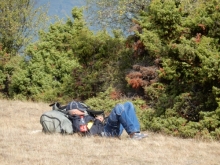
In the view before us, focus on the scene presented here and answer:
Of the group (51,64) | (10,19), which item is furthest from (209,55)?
(10,19)

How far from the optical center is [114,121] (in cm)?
830

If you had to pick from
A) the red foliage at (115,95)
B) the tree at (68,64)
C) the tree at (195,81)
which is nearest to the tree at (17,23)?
the tree at (68,64)

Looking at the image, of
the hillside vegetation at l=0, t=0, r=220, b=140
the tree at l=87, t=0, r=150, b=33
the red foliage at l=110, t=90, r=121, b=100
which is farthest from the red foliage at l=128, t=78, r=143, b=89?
the tree at l=87, t=0, r=150, b=33

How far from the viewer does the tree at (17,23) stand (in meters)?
39.1

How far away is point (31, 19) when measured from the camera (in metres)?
42.9

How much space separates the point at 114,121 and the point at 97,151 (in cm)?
137

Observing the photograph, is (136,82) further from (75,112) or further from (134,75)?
(75,112)

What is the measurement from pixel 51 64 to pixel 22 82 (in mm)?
2233

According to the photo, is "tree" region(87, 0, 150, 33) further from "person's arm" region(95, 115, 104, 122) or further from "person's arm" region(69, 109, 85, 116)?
"person's arm" region(69, 109, 85, 116)

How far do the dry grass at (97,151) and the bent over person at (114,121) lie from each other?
22 cm

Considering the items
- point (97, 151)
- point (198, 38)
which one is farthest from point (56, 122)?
point (198, 38)

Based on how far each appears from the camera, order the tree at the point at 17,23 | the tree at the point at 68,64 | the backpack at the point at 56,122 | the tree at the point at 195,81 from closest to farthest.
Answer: the backpack at the point at 56,122, the tree at the point at 195,81, the tree at the point at 68,64, the tree at the point at 17,23

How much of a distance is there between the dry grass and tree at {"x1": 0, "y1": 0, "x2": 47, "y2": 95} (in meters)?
29.7

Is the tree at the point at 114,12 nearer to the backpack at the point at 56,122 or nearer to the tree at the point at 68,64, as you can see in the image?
the tree at the point at 68,64
